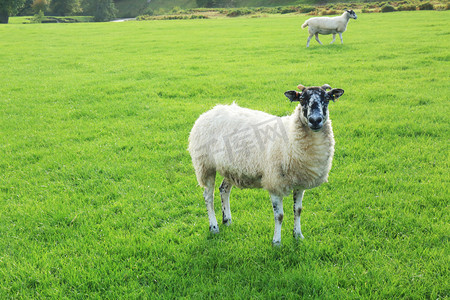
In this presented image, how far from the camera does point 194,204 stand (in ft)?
15.8

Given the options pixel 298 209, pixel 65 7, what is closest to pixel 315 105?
pixel 298 209

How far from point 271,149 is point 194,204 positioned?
66.2 inches

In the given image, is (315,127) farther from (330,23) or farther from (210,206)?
(330,23)

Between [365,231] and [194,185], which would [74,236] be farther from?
[365,231]

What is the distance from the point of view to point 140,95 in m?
10.3

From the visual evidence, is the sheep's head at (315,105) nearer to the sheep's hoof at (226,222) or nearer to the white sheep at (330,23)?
the sheep's hoof at (226,222)

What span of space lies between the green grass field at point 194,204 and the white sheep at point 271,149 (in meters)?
0.50

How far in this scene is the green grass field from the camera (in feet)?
11.0

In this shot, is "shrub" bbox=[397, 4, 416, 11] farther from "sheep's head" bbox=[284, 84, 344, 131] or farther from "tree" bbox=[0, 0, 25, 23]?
"tree" bbox=[0, 0, 25, 23]

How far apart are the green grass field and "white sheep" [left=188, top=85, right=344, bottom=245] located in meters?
0.50

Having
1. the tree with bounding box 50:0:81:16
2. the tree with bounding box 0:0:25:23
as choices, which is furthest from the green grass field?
the tree with bounding box 50:0:81:16

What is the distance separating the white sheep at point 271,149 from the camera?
3453mm

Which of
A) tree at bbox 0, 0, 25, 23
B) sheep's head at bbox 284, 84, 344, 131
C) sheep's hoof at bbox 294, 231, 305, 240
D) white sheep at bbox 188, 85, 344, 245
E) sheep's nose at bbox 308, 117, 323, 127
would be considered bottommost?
sheep's hoof at bbox 294, 231, 305, 240

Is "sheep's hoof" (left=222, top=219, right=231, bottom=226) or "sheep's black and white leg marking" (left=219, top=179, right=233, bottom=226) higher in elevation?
"sheep's black and white leg marking" (left=219, top=179, right=233, bottom=226)
